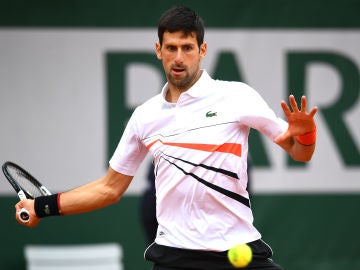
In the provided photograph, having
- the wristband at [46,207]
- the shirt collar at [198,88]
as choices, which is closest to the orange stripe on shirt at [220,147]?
the shirt collar at [198,88]

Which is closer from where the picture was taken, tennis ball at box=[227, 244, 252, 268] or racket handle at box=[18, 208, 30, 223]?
tennis ball at box=[227, 244, 252, 268]

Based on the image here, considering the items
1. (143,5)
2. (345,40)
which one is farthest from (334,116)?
(143,5)

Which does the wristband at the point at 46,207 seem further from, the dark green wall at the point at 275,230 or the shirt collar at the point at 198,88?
the dark green wall at the point at 275,230

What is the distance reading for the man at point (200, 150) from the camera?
401cm

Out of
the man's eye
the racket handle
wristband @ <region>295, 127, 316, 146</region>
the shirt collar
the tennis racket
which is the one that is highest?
the man's eye

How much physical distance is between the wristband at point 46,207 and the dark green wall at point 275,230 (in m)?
2.76

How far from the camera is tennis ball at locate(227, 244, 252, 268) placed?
388 cm

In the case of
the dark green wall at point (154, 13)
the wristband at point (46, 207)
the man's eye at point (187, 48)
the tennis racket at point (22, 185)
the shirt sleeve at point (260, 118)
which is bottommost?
the wristband at point (46, 207)

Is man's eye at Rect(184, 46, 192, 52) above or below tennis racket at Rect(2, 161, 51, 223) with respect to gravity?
above

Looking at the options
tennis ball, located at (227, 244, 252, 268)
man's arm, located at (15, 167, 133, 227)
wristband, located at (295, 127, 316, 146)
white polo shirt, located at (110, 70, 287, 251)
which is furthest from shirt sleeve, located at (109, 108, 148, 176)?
wristband, located at (295, 127, 316, 146)

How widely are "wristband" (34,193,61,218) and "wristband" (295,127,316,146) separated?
132 centimetres

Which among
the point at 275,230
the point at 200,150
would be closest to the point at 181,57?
the point at 200,150

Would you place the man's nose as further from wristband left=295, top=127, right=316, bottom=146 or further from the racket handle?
the racket handle

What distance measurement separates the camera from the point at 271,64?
7.22 m
